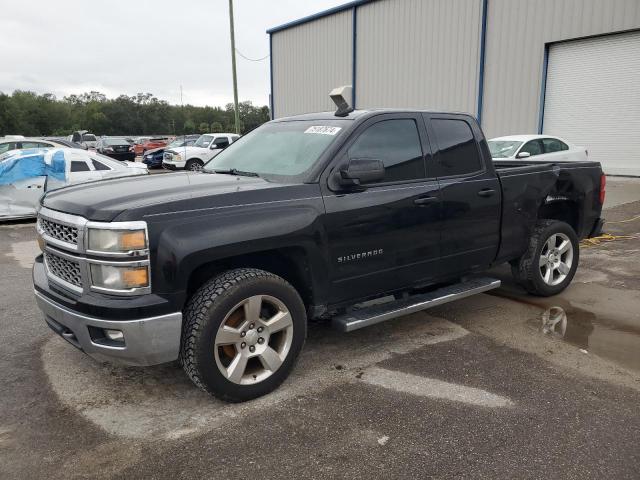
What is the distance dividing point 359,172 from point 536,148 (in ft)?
34.6

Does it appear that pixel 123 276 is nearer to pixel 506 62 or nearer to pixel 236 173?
pixel 236 173

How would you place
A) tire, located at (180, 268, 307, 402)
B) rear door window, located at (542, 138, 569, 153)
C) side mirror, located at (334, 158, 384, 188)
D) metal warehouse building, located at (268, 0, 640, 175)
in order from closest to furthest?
tire, located at (180, 268, 307, 402) → side mirror, located at (334, 158, 384, 188) → rear door window, located at (542, 138, 569, 153) → metal warehouse building, located at (268, 0, 640, 175)

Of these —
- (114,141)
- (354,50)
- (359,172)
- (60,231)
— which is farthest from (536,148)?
(114,141)

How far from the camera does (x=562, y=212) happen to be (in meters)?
5.90

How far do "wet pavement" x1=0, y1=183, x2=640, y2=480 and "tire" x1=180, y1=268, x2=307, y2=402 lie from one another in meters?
0.17

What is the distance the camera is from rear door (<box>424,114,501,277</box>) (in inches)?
174

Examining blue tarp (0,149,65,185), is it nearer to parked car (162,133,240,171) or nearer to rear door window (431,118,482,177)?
rear door window (431,118,482,177)

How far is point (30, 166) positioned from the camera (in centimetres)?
1124

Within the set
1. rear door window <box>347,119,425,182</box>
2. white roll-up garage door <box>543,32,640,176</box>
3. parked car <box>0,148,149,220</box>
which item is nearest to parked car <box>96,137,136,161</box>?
parked car <box>0,148,149,220</box>

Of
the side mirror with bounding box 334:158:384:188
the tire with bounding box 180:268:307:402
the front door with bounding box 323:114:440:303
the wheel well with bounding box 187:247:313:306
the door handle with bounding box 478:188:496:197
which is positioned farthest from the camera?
the door handle with bounding box 478:188:496:197

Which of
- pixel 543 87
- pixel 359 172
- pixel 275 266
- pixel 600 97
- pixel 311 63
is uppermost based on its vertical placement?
pixel 311 63

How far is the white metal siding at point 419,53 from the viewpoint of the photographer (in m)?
19.4

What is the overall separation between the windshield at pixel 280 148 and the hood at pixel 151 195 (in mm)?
282

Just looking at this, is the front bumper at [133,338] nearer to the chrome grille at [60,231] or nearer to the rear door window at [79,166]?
the chrome grille at [60,231]
